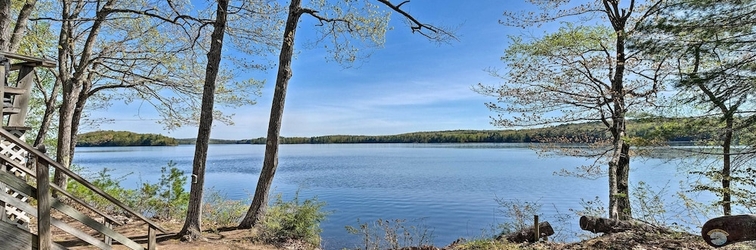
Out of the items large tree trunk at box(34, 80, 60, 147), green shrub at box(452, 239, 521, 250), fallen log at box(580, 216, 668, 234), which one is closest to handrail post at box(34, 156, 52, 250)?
green shrub at box(452, 239, 521, 250)

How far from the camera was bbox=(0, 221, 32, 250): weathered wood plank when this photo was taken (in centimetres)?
259

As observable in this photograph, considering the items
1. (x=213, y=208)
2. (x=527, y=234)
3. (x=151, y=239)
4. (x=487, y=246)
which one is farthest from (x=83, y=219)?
(x=527, y=234)

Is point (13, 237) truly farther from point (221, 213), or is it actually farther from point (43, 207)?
point (221, 213)

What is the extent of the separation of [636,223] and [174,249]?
709 cm

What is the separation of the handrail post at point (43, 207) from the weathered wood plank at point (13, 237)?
124 millimetres

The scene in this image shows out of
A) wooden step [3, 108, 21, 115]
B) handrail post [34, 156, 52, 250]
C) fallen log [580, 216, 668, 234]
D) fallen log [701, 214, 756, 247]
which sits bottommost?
fallen log [580, 216, 668, 234]

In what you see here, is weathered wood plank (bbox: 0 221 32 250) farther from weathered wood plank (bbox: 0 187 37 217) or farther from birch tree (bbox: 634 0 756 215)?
birch tree (bbox: 634 0 756 215)

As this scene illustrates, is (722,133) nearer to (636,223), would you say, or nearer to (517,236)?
(636,223)

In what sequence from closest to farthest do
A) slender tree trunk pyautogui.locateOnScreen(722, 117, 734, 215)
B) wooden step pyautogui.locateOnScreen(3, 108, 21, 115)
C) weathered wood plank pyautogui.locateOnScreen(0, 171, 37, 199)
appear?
weathered wood plank pyautogui.locateOnScreen(0, 171, 37, 199) < wooden step pyautogui.locateOnScreen(3, 108, 21, 115) < slender tree trunk pyautogui.locateOnScreen(722, 117, 734, 215)

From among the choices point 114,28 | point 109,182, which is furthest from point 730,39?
point 109,182

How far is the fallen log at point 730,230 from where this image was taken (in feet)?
10.3

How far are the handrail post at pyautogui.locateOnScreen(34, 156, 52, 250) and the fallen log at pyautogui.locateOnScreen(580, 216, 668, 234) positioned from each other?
6871 millimetres

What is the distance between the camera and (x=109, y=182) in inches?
359

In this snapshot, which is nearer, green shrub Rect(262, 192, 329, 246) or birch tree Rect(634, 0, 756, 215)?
birch tree Rect(634, 0, 756, 215)
